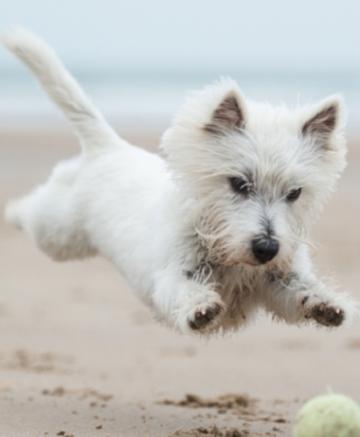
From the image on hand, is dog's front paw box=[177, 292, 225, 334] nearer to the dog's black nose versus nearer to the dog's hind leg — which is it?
the dog's black nose

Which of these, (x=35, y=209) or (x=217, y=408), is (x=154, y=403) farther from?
(x=35, y=209)

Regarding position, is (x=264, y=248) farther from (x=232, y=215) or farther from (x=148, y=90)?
(x=148, y=90)

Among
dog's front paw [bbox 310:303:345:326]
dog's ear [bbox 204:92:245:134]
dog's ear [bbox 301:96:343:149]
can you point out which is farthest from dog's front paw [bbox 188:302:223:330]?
dog's ear [bbox 301:96:343:149]

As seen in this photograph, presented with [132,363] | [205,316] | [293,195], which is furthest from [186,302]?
[132,363]

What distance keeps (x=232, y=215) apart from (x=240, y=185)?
157 mm

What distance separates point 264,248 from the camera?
5.70 metres

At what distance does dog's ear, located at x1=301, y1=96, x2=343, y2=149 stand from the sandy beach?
912mm

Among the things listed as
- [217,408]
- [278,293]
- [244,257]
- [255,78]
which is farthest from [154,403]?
[255,78]

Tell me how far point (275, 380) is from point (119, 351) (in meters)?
1.53

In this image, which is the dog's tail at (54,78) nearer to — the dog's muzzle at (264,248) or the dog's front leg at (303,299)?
the dog's front leg at (303,299)

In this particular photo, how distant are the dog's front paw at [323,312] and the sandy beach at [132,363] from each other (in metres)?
0.38

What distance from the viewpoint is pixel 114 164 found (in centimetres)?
752

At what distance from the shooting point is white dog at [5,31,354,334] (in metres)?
5.83

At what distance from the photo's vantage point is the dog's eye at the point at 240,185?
19.3 feet
